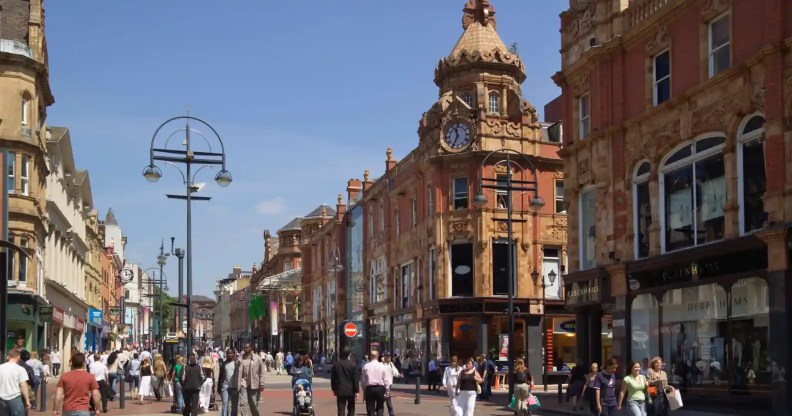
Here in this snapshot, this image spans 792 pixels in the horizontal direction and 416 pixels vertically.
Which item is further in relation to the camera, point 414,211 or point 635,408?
point 414,211

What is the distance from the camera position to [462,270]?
4900 cm

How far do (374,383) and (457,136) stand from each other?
31.0 meters

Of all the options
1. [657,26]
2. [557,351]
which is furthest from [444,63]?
[657,26]

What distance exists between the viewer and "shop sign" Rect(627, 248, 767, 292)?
966 inches

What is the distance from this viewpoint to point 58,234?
55250 millimetres

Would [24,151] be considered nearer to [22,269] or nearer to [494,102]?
[22,269]

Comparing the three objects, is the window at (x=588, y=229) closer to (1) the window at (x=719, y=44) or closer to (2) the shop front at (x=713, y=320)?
(2) the shop front at (x=713, y=320)

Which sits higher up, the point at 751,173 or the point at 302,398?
the point at 751,173

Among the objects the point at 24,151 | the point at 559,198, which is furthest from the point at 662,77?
the point at 24,151

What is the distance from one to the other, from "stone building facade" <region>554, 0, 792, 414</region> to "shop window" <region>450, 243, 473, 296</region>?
45.1ft

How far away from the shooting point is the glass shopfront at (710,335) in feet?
81.2

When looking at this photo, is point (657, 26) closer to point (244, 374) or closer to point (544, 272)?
point (244, 374)

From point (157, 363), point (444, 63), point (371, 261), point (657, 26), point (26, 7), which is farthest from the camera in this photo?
point (371, 261)

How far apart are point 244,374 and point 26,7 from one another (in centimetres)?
3285
